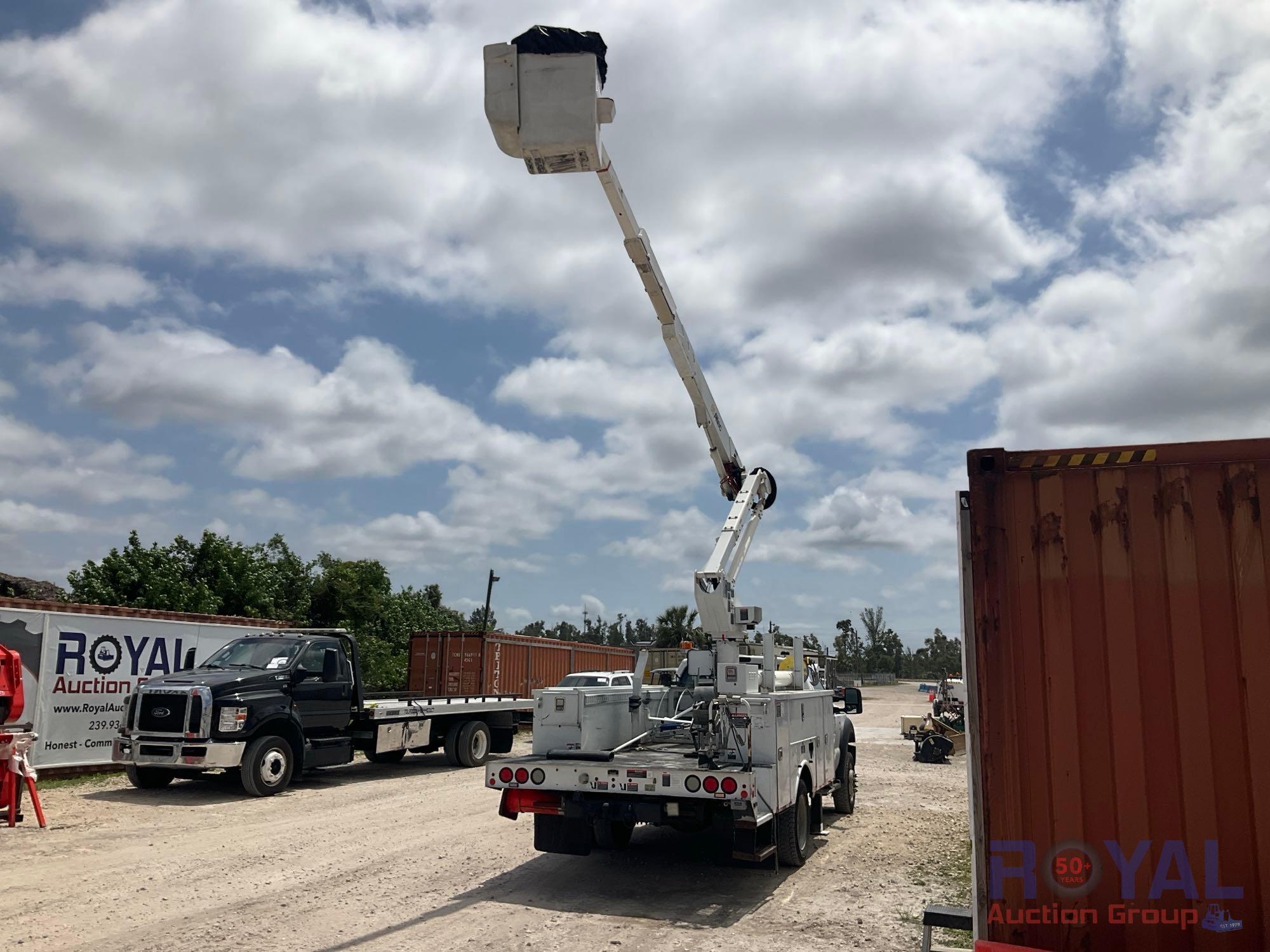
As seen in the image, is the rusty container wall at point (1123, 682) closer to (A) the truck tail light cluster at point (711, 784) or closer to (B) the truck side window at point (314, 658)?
(A) the truck tail light cluster at point (711, 784)

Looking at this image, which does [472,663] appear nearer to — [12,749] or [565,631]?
[12,749]

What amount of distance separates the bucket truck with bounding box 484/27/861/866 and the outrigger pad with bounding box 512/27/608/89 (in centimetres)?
1

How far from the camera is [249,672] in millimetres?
13312

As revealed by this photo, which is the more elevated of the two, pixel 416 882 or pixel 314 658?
pixel 314 658

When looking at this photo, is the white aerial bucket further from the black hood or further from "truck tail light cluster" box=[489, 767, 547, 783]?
the black hood

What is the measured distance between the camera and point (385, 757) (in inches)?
681

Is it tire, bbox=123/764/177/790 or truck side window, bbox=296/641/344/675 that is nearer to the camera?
tire, bbox=123/764/177/790

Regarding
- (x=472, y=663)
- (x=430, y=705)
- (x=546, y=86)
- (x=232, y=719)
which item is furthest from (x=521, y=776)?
(x=472, y=663)

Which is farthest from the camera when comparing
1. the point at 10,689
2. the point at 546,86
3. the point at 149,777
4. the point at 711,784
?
the point at 149,777

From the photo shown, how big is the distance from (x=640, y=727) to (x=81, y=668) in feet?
33.3

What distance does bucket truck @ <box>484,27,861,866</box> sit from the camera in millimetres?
7488

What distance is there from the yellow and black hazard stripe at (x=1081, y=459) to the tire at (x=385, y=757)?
13.0 m

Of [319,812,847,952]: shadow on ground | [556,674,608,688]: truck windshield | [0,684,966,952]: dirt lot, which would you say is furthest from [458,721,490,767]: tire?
[319,812,847,952]: shadow on ground

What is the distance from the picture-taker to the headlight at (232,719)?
1243cm
